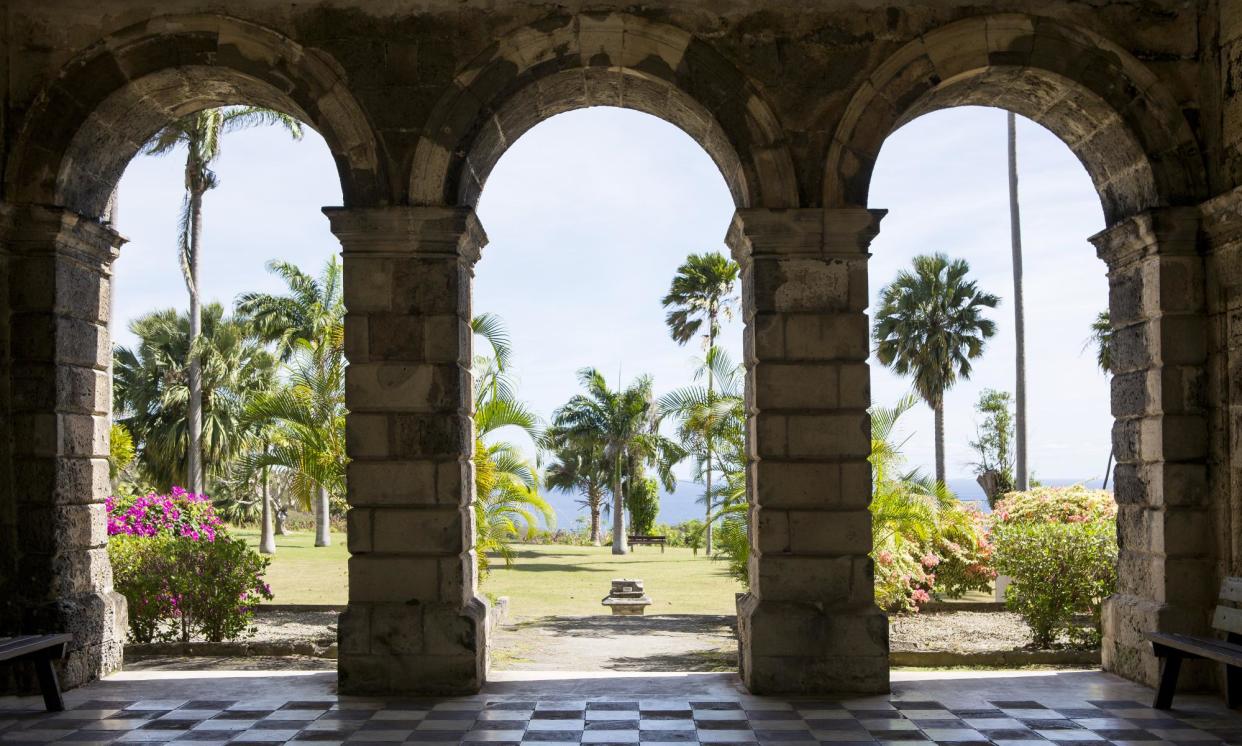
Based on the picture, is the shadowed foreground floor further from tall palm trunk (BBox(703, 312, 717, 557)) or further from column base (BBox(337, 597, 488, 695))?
tall palm trunk (BBox(703, 312, 717, 557))

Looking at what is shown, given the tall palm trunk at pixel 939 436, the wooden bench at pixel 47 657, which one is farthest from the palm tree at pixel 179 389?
the wooden bench at pixel 47 657

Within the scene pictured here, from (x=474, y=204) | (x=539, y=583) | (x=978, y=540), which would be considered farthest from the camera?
(x=539, y=583)

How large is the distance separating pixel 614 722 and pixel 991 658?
401cm

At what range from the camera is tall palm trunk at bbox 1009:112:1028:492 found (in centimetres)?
1961

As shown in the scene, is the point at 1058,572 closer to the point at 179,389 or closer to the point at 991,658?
the point at 991,658

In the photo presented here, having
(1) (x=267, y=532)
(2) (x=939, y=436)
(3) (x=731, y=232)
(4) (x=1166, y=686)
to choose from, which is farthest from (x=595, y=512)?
(4) (x=1166, y=686)

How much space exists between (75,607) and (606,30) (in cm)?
529

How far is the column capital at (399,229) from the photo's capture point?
703 centimetres

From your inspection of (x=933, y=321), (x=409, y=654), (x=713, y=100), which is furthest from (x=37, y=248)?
(x=933, y=321)

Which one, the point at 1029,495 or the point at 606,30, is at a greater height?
the point at 606,30

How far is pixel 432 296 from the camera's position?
7.08 metres

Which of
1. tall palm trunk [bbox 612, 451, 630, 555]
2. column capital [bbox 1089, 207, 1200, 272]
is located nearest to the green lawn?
tall palm trunk [bbox 612, 451, 630, 555]

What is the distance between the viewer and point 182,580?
976 cm

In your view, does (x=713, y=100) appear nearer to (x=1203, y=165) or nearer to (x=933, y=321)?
(x=1203, y=165)
